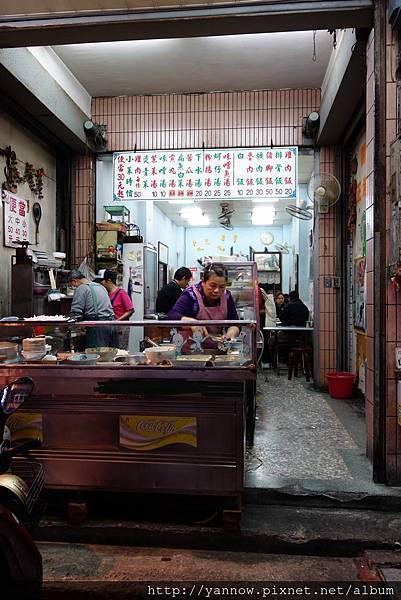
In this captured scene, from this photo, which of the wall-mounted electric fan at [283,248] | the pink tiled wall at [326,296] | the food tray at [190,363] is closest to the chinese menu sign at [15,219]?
the food tray at [190,363]

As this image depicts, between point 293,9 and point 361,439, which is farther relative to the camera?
point 361,439

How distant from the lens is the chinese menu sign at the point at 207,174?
23.9 ft

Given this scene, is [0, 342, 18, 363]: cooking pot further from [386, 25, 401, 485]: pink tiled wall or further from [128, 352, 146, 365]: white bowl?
[386, 25, 401, 485]: pink tiled wall

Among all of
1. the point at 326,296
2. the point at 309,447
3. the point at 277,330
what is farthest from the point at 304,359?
the point at 309,447

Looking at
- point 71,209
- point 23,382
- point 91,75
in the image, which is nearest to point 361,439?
point 23,382

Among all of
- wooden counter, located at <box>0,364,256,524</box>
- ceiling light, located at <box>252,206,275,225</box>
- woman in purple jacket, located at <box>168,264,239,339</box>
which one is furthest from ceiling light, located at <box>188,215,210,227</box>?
wooden counter, located at <box>0,364,256,524</box>

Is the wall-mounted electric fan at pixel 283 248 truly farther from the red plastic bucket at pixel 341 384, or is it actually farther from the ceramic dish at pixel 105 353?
the ceramic dish at pixel 105 353

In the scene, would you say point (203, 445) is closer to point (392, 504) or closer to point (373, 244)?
point (392, 504)

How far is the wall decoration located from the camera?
262 inches

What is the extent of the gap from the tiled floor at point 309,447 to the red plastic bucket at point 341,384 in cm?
19

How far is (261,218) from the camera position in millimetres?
16453

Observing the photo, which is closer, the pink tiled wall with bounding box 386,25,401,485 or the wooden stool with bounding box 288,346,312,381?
the pink tiled wall with bounding box 386,25,401,485

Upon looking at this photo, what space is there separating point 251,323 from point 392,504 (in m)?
1.91

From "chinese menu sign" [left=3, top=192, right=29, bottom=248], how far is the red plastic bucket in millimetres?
5258
